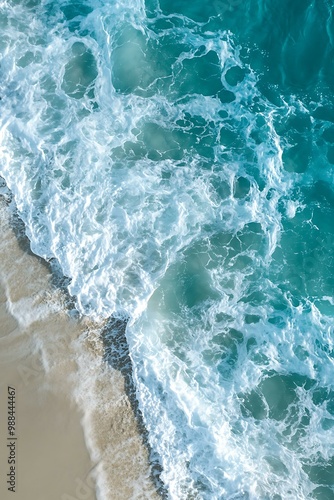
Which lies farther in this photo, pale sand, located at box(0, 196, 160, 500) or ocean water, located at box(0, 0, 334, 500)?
ocean water, located at box(0, 0, 334, 500)

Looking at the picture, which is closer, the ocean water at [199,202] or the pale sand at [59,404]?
the pale sand at [59,404]

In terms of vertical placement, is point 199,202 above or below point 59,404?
above

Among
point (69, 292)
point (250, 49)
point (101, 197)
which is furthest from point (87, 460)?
point (250, 49)

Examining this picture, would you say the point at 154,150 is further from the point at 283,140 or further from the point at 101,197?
the point at 283,140

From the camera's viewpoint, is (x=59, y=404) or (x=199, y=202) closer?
(x=59, y=404)
